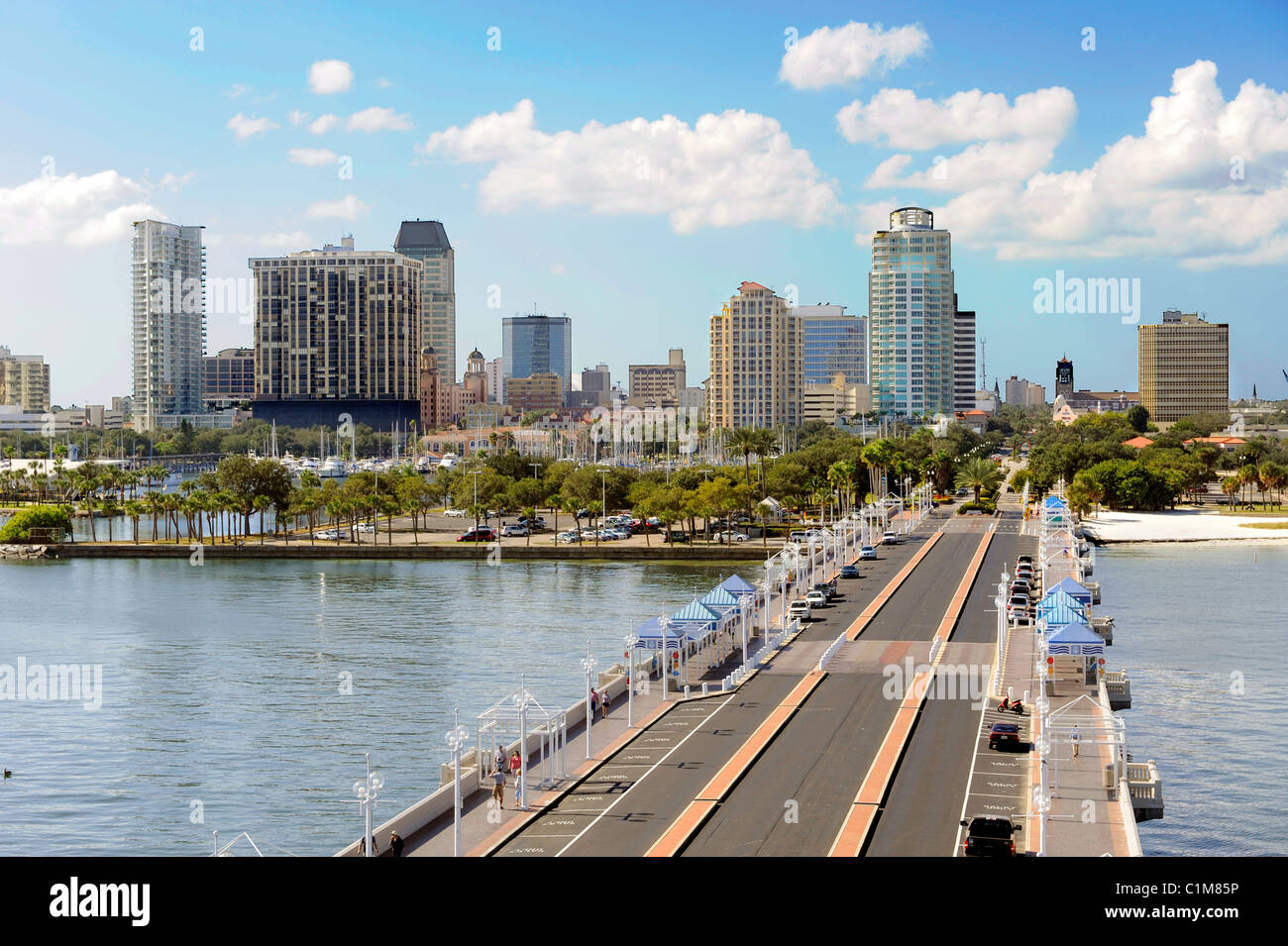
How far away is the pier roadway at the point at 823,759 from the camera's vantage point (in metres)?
26.0

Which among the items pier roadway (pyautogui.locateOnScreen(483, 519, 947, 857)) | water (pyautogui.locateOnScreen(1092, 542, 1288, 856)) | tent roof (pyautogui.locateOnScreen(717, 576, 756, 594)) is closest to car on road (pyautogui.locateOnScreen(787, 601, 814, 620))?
pier roadway (pyautogui.locateOnScreen(483, 519, 947, 857))

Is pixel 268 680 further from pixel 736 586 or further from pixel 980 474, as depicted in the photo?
pixel 980 474

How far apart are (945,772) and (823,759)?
10.4ft

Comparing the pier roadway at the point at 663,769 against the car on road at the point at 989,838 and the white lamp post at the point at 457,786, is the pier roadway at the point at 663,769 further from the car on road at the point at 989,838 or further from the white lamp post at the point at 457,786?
the car on road at the point at 989,838

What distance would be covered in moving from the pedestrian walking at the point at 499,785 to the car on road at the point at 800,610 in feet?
97.1

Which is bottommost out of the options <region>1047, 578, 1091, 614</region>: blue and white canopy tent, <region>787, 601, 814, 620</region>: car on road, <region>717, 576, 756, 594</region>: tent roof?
<region>787, 601, 814, 620</region>: car on road

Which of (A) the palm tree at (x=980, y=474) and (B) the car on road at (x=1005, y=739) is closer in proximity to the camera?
(B) the car on road at (x=1005, y=739)

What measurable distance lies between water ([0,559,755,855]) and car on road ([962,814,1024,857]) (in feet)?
46.8

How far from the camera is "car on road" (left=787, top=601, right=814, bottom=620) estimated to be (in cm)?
5900

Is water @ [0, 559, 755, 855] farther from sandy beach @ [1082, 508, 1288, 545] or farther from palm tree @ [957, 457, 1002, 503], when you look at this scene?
palm tree @ [957, 457, 1002, 503]

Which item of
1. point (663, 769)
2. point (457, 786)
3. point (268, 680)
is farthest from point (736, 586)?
point (457, 786)

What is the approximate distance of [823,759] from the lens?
32.8m

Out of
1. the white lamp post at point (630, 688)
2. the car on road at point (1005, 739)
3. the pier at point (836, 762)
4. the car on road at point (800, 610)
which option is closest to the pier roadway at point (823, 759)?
the pier at point (836, 762)
